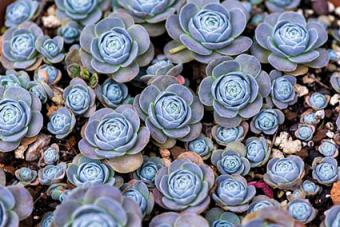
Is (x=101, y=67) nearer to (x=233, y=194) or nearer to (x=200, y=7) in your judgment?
(x=200, y=7)

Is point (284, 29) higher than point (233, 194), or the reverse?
point (284, 29)

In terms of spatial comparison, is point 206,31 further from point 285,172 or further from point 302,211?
point 302,211

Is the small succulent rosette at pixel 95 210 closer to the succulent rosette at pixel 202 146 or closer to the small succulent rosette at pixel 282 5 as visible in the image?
the succulent rosette at pixel 202 146

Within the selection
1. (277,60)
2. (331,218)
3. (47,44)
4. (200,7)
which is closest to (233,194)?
(331,218)

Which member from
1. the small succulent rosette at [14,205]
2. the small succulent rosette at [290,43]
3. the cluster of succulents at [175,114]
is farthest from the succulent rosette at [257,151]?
the small succulent rosette at [14,205]

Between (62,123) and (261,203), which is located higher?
(62,123)

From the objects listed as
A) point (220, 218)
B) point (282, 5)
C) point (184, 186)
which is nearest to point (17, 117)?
point (184, 186)
